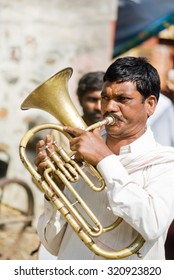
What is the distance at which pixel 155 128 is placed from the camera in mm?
5105

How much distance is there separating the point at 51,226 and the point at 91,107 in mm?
1836

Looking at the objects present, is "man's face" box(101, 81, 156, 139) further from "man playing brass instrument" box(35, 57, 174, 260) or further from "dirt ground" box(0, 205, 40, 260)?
"dirt ground" box(0, 205, 40, 260)

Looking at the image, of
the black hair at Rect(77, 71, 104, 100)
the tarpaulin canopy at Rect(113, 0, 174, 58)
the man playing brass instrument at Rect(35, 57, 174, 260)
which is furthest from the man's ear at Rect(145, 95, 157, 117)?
the tarpaulin canopy at Rect(113, 0, 174, 58)

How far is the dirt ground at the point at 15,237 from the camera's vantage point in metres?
5.18

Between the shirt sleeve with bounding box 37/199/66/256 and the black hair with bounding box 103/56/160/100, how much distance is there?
0.59 m

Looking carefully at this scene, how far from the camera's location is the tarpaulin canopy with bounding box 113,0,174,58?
5.53 metres

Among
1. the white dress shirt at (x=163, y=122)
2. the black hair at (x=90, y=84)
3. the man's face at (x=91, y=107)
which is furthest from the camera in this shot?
the white dress shirt at (x=163, y=122)

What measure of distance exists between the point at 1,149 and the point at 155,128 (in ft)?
5.10

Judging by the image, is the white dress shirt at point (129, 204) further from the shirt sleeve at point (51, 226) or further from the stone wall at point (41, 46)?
the stone wall at point (41, 46)

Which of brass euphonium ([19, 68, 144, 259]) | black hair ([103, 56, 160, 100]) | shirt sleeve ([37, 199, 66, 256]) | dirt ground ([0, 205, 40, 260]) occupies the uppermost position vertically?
black hair ([103, 56, 160, 100])

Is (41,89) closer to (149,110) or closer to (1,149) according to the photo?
(149,110)

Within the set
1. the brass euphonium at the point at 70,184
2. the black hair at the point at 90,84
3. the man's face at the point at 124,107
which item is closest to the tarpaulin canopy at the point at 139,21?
the black hair at the point at 90,84

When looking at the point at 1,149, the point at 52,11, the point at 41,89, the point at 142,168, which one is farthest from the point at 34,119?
the point at 142,168

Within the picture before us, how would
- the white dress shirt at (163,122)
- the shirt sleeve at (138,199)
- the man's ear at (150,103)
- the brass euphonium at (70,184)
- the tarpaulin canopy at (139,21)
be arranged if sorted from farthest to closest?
the tarpaulin canopy at (139,21)
the white dress shirt at (163,122)
the man's ear at (150,103)
the brass euphonium at (70,184)
the shirt sleeve at (138,199)
